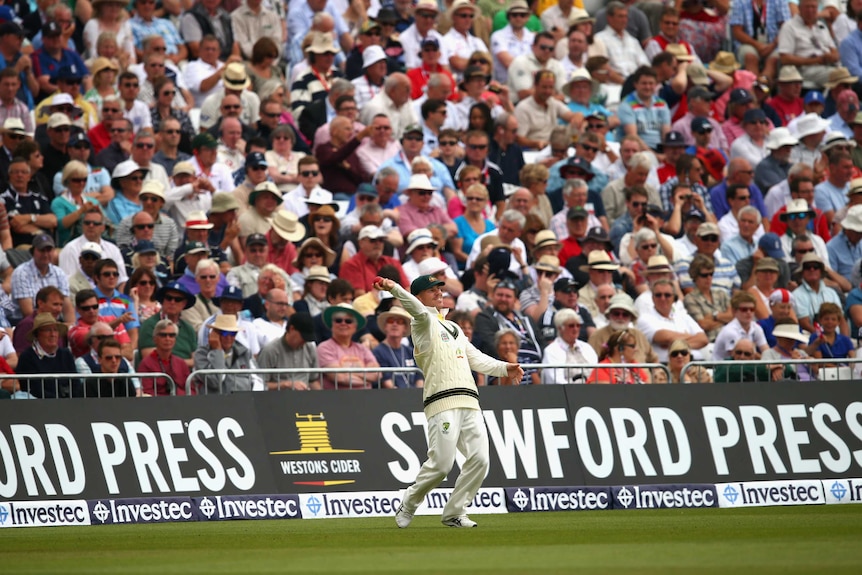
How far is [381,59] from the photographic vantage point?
74.7ft

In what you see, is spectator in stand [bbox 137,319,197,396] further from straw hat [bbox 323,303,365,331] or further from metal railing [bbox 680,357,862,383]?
metal railing [bbox 680,357,862,383]

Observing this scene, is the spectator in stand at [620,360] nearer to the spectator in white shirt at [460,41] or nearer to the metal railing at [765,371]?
the metal railing at [765,371]

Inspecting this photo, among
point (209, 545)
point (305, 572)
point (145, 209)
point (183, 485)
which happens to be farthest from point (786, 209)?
point (305, 572)

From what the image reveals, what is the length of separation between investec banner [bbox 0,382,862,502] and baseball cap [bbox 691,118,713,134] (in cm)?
742

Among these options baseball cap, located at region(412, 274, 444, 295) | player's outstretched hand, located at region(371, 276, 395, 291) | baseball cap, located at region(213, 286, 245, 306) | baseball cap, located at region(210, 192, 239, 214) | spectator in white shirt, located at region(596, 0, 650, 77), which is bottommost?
player's outstretched hand, located at region(371, 276, 395, 291)

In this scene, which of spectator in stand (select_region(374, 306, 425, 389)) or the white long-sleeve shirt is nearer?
the white long-sleeve shirt

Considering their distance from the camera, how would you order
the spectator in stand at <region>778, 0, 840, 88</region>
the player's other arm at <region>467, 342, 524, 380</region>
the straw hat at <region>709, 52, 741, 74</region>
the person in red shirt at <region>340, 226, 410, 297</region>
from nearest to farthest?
the player's other arm at <region>467, 342, 524, 380</region> < the person in red shirt at <region>340, 226, 410, 297</region> < the straw hat at <region>709, 52, 741, 74</region> < the spectator in stand at <region>778, 0, 840, 88</region>

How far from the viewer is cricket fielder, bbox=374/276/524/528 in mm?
13695

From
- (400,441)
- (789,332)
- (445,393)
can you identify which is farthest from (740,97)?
(445,393)

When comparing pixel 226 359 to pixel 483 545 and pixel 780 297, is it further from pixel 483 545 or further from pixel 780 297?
pixel 780 297

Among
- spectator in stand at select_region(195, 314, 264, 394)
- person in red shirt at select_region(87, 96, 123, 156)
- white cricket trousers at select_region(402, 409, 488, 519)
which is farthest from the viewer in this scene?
person in red shirt at select_region(87, 96, 123, 156)

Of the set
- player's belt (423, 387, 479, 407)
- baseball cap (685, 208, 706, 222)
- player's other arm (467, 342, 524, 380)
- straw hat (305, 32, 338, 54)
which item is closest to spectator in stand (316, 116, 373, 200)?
straw hat (305, 32, 338, 54)

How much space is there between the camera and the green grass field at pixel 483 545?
10.6 metres

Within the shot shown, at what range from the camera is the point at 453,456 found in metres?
13.7
